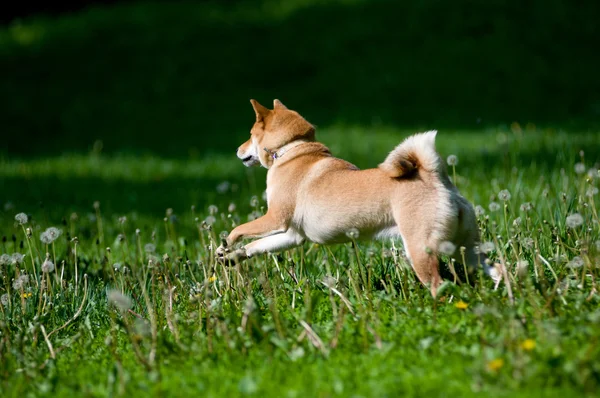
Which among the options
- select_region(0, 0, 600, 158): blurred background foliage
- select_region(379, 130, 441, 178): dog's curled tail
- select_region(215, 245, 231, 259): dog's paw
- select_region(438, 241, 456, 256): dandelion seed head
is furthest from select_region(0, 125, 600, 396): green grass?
select_region(0, 0, 600, 158): blurred background foliage

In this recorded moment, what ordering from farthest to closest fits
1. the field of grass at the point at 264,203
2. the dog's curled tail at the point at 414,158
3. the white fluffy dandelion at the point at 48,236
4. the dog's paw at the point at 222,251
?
the white fluffy dandelion at the point at 48,236 → the dog's paw at the point at 222,251 → the dog's curled tail at the point at 414,158 → the field of grass at the point at 264,203

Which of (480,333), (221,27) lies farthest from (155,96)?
(480,333)

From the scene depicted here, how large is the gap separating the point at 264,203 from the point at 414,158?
11.4 ft

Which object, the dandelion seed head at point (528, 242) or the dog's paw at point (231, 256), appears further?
the dog's paw at point (231, 256)

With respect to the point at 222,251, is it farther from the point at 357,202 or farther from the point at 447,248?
the point at 447,248

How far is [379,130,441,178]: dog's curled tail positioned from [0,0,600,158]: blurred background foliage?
8367 millimetres

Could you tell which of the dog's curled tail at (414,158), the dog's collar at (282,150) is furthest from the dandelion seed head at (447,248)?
the dog's collar at (282,150)

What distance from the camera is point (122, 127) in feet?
48.9

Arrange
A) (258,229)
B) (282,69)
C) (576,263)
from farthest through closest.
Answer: (282,69), (258,229), (576,263)

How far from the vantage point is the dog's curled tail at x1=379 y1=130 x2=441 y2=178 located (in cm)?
433

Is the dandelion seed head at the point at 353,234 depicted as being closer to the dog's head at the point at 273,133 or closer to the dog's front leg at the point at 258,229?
the dog's front leg at the point at 258,229

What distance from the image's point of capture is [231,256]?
4.68 meters

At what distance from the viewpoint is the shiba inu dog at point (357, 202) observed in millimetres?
4223

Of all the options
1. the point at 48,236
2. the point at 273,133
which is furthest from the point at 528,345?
the point at 48,236
